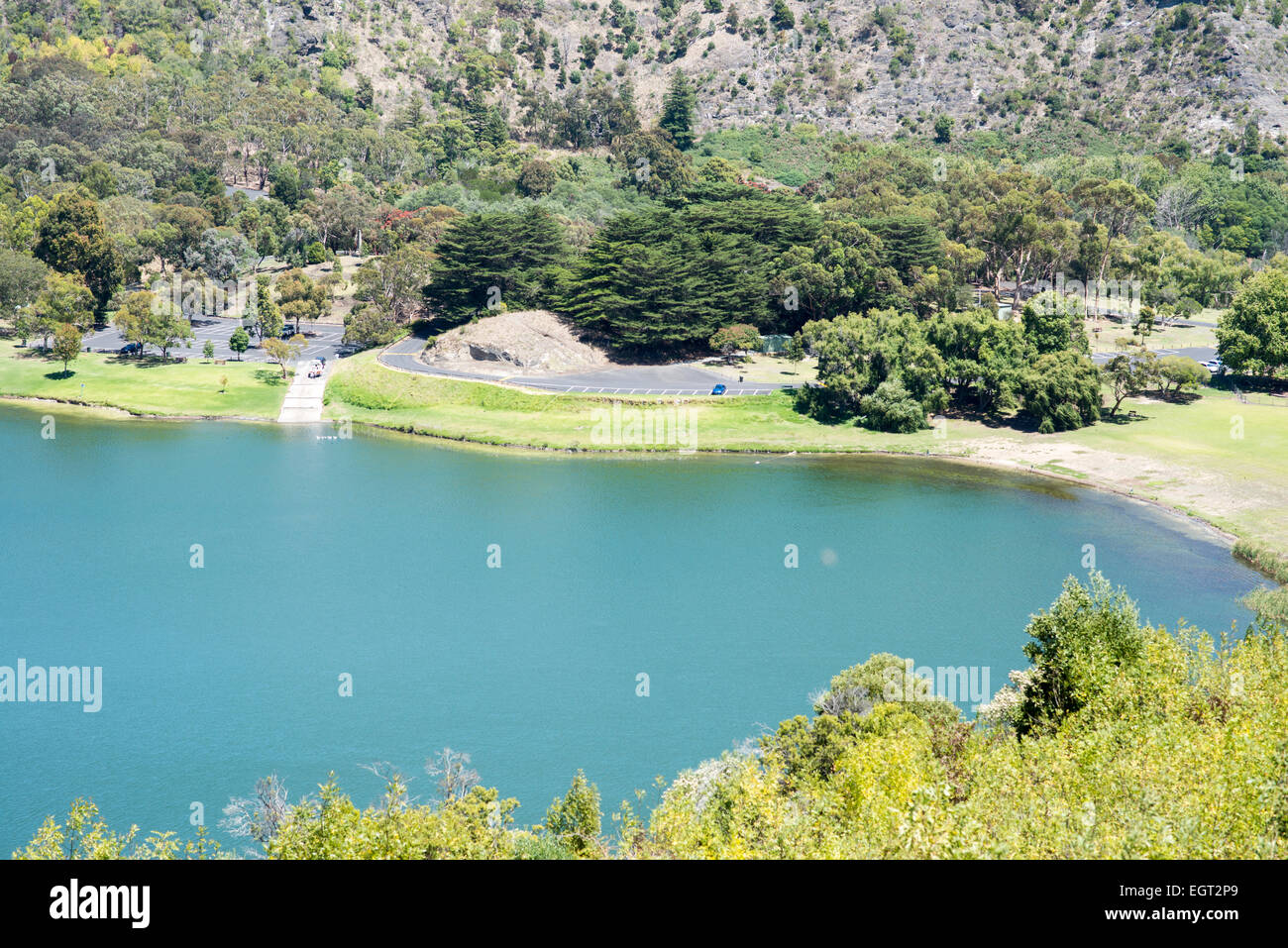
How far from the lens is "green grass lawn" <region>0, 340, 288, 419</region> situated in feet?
355

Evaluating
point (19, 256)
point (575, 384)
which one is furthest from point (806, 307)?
point (19, 256)

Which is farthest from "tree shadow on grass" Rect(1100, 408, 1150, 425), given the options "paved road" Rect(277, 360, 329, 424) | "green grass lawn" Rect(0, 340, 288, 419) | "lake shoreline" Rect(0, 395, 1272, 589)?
"green grass lawn" Rect(0, 340, 288, 419)

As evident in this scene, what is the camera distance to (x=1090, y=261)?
142875mm

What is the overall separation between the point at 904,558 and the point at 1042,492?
20067 mm

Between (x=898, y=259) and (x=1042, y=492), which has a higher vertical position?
(x=898, y=259)

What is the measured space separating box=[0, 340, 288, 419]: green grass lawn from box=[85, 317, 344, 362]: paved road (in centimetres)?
346

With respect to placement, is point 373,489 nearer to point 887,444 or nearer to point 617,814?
point 887,444

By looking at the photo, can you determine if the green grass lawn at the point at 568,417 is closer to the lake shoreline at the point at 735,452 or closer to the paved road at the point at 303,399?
the lake shoreline at the point at 735,452

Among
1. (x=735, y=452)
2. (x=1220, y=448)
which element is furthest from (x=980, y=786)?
(x=1220, y=448)

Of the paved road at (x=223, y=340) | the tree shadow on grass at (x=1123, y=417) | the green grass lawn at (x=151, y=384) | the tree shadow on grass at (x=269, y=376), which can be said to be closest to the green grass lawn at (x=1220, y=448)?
the tree shadow on grass at (x=1123, y=417)

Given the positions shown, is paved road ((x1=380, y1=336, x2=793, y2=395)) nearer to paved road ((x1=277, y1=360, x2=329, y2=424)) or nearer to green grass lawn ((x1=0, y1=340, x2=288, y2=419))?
paved road ((x1=277, y1=360, x2=329, y2=424))

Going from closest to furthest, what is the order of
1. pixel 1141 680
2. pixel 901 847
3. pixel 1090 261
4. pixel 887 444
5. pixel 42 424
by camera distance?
pixel 901 847, pixel 1141 680, pixel 887 444, pixel 42 424, pixel 1090 261

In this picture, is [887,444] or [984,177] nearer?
[887,444]

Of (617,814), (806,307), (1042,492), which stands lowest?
(617,814)
